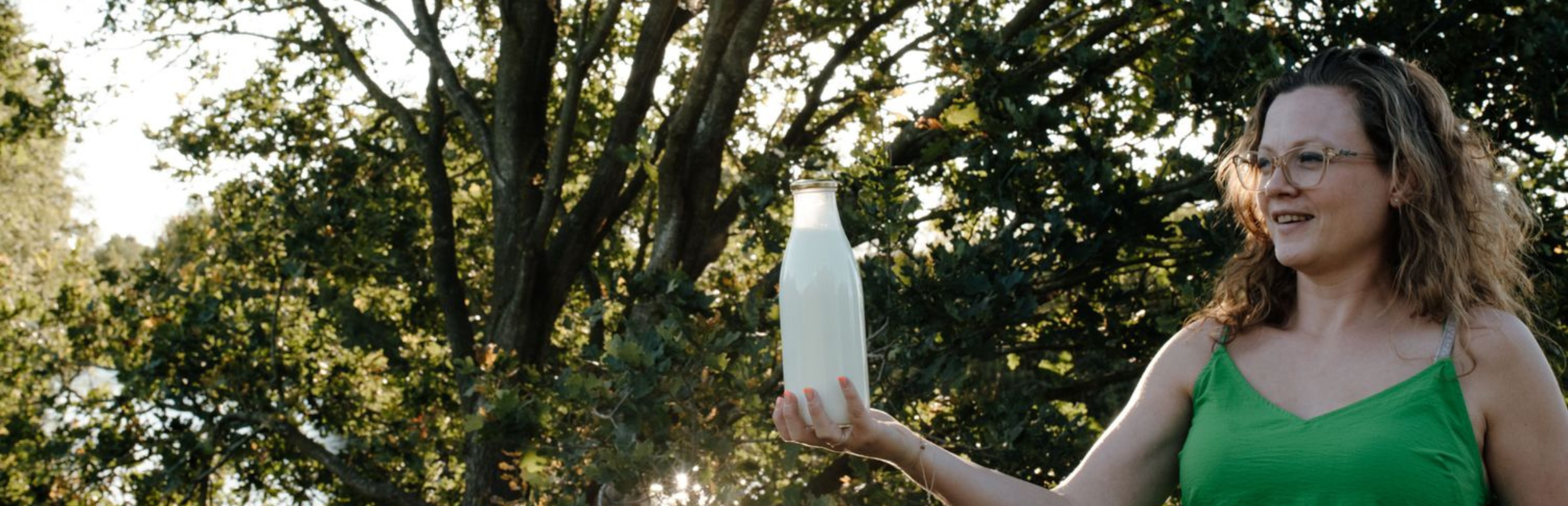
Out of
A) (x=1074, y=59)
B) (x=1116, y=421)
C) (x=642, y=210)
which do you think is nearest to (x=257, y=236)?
(x=642, y=210)

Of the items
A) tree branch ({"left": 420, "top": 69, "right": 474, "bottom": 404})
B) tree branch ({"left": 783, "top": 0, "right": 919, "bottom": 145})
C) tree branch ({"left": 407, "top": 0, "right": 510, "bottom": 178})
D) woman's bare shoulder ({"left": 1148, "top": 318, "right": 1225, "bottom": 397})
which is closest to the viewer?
woman's bare shoulder ({"left": 1148, "top": 318, "right": 1225, "bottom": 397})

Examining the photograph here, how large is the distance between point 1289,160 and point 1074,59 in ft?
11.1

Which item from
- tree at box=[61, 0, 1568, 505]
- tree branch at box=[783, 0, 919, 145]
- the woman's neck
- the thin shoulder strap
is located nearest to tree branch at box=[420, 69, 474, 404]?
tree at box=[61, 0, 1568, 505]

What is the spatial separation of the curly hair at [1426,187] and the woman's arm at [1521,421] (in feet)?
0.26

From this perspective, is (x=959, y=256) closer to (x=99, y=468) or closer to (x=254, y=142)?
(x=99, y=468)

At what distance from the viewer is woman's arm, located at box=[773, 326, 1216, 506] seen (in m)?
2.27

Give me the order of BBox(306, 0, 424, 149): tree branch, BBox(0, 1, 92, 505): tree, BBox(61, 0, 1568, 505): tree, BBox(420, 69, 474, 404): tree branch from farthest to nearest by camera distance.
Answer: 1. BBox(306, 0, 424, 149): tree branch
2. BBox(420, 69, 474, 404): tree branch
3. BBox(0, 1, 92, 505): tree
4. BBox(61, 0, 1568, 505): tree

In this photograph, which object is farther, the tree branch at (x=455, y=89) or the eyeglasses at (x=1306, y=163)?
the tree branch at (x=455, y=89)

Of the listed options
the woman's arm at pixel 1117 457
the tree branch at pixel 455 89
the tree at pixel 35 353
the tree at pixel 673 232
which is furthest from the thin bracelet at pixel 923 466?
the tree at pixel 35 353

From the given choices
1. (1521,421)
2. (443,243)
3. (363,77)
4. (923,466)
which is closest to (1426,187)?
(1521,421)

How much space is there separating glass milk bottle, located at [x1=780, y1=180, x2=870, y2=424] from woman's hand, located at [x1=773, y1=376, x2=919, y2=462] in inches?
0.5

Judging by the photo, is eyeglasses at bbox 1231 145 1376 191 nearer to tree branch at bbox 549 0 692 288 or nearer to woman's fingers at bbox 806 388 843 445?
woman's fingers at bbox 806 388 843 445

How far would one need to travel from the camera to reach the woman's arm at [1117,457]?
227cm

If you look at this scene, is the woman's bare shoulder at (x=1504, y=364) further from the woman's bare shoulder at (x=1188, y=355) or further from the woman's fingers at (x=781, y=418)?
the woman's fingers at (x=781, y=418)
